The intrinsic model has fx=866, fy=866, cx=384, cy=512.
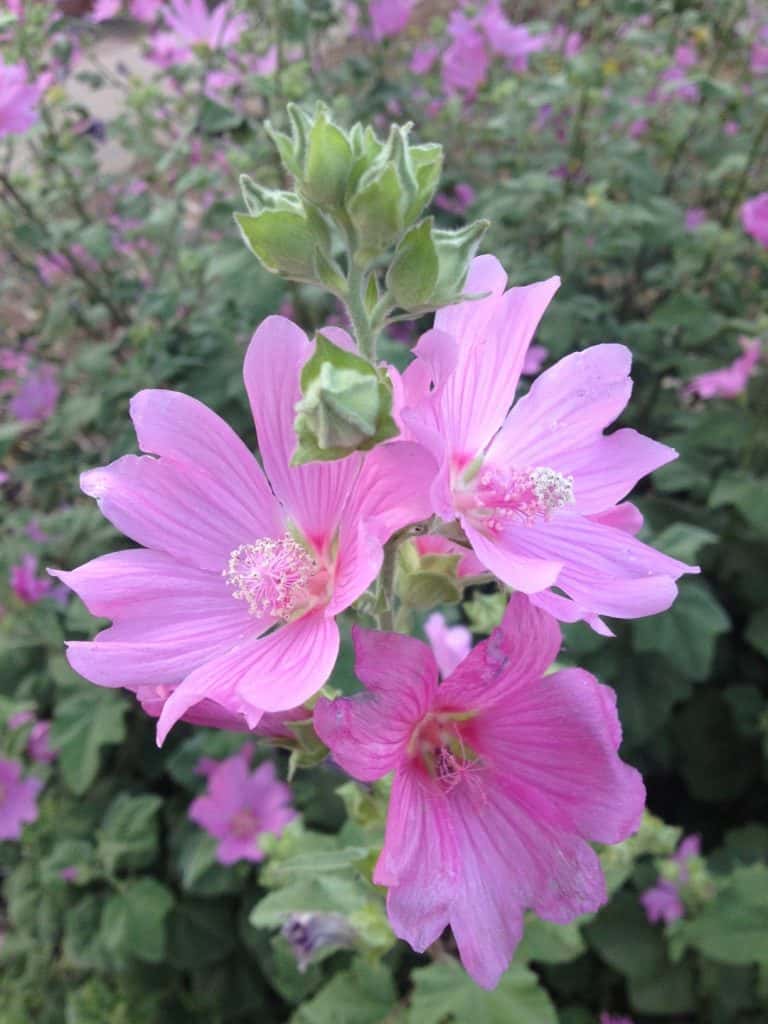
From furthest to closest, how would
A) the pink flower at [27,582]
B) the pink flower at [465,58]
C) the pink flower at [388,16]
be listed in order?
the pink flower at [465,58] → the pink flower at [388,16] → the pink flower at [27,582]

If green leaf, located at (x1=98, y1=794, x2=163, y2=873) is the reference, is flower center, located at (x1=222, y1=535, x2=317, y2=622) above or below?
above

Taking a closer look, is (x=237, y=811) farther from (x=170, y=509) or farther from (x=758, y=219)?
(x=758, y=219)

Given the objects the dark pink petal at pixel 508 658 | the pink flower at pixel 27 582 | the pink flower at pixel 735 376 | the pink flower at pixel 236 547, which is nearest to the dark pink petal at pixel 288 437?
the pink flower at pixel 236 547

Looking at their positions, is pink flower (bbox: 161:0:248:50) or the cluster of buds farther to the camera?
pink flower (bbox: 161:0:248:50)

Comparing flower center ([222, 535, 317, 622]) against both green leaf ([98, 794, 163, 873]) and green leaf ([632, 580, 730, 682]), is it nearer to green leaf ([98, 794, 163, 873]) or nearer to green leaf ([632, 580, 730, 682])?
green leaf ([632, 580, 730, 682])

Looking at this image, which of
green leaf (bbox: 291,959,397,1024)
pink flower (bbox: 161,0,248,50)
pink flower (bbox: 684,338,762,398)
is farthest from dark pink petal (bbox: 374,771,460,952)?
pink flower (bbox: 161,0,248,50)

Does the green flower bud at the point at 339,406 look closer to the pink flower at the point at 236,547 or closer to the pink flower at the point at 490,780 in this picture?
the pink flower at the point at 236,547
